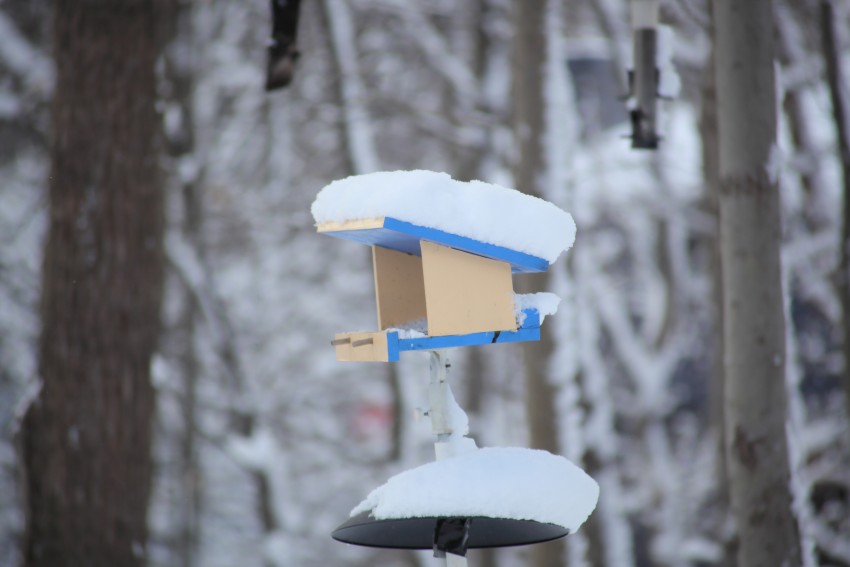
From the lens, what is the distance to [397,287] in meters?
2.49

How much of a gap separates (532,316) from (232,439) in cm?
801

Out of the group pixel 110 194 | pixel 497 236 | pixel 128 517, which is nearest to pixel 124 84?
pixel 110 194

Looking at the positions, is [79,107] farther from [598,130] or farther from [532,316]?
[598,130]

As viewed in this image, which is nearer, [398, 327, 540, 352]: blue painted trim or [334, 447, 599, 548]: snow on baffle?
[334, 447, 599, 548]: snow on baffle

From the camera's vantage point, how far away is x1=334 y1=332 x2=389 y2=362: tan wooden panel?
2.07 meters

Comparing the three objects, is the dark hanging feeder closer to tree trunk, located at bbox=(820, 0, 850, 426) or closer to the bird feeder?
the bird feeder

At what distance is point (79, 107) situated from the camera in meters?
4.27

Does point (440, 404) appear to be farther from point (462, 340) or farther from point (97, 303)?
point (97, 303)

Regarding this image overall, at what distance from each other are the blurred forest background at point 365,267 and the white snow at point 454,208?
161 inches

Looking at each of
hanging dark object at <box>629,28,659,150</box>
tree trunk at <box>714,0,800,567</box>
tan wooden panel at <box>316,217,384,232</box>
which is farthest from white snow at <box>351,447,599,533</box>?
hanging dark object at <box>629,28,659,150</box>

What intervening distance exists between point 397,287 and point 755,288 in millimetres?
1751

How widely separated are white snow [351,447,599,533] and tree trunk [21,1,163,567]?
253 centimetres

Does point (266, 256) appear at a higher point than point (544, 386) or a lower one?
higher

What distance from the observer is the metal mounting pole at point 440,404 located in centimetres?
212
